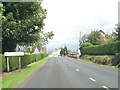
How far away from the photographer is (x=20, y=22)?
3397cm

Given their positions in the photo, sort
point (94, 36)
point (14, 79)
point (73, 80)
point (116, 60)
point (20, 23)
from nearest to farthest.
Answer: point (73, 80)
point (14, 79)
point (20, 23)
point (116, 60)
point (94, 36)

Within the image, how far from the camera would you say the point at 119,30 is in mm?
73375

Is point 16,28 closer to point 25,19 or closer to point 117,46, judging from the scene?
point 25,19

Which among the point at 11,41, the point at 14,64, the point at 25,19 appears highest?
the point at 25,19

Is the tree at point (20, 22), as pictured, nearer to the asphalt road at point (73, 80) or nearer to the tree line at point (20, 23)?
the tree line at point (20, 23)

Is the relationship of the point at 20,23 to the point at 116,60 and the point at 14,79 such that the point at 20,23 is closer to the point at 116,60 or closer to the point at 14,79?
the point at 14,79

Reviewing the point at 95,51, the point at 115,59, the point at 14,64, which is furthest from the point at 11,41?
the point at 95,51

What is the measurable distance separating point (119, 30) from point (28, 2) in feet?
139

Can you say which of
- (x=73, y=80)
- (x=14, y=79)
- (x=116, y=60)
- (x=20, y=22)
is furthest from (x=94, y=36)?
(x=73, y=80)

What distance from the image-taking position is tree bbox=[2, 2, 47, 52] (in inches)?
1257

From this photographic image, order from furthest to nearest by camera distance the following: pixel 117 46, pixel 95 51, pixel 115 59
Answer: pixel 95 51 → pixel 117 46 → pixel 115 59

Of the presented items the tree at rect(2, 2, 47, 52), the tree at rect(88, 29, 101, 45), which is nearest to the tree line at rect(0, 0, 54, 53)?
the tree at rect(2, 2, 47, 52)

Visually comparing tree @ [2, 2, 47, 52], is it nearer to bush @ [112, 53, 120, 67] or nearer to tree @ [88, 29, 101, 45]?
bush @ [112, 53, 120, 67]

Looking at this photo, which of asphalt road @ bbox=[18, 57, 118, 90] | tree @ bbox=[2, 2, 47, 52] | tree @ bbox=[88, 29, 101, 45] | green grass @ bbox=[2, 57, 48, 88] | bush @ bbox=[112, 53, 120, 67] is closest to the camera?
asphalt road @ bbox=[18, 57, 118, 90]
